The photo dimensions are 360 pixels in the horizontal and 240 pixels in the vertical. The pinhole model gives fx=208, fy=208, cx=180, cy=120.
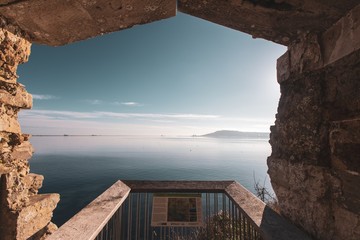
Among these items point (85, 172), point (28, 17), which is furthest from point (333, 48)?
point (85, 172)

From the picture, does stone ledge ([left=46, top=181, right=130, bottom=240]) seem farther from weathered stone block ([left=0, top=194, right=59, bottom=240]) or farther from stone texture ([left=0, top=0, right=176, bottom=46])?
stone texture ([left=0, top=0, right=176, bottom=46])

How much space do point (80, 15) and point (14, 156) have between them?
5.39 feet

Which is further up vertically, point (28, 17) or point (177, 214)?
point (28, 17)

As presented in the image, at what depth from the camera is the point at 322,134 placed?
1.65m

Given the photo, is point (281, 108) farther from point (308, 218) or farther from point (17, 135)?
point (17, 135)

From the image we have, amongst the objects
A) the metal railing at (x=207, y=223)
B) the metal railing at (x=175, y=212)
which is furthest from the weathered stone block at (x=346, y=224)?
the metal railing at (x=207, y=223)

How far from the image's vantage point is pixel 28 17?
5.84 feet

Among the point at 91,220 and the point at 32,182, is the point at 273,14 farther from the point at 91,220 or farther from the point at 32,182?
the point at 32,182

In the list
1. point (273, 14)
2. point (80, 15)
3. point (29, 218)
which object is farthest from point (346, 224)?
point (29, 218)

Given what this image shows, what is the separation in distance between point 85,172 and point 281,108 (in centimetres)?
6378

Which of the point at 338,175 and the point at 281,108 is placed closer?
the point at 338,175

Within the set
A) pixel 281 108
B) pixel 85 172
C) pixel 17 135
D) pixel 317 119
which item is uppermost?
pixel 281 108

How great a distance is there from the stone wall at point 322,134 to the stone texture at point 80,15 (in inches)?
49.8

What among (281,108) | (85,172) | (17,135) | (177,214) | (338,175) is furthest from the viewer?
(85,172)
